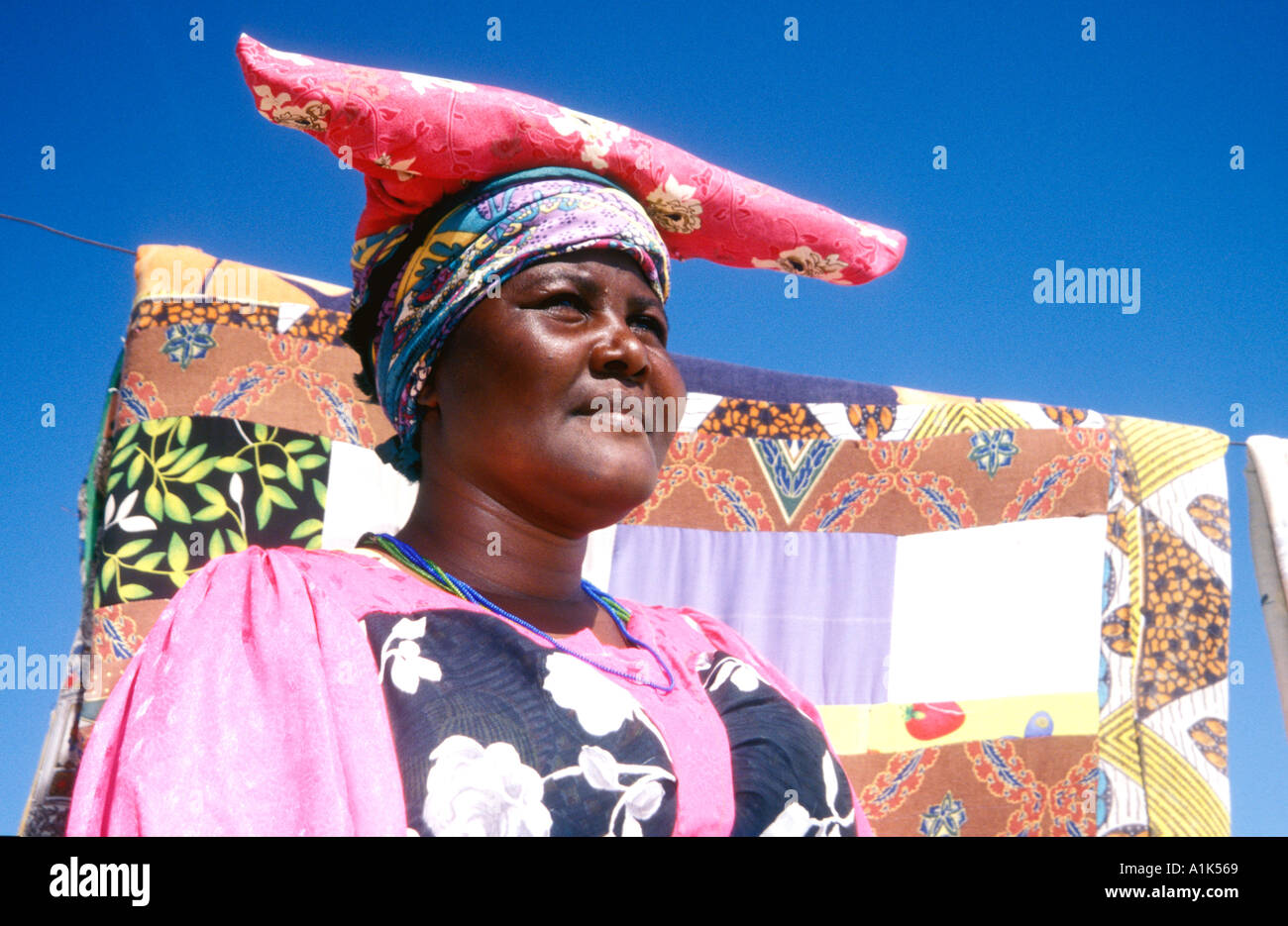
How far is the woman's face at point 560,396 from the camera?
141 cm

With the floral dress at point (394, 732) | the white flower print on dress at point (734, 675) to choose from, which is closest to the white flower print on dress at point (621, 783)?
the floral dress at point (394, 732)

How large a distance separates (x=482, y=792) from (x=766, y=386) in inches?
65.9

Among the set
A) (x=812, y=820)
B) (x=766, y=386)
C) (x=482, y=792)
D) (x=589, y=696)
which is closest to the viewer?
(x=482, y=792)

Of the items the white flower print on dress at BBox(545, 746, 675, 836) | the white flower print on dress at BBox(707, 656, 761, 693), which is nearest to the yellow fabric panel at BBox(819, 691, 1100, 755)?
the white flower print on dress at BBox(707, 656, 761, 693)

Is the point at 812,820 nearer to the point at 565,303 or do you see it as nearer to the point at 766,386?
the point at 565,303

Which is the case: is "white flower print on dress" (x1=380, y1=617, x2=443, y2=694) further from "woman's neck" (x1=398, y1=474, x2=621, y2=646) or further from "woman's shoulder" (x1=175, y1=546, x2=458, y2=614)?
"woman's neck" (x1=398, y1=474, x2=621, y2=646)

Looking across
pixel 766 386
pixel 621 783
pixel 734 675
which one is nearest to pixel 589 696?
pixel 621 783

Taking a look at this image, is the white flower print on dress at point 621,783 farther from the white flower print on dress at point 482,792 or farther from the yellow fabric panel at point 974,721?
the yellow fabric panel at point 974,721

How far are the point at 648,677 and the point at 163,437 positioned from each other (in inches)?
50.1

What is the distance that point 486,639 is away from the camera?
1.30 meters

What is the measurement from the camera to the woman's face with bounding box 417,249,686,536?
1406 mm

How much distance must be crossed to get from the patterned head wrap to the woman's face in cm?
3

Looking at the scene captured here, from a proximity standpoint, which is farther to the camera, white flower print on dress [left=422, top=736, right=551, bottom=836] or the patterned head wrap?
the patterned head wrap
